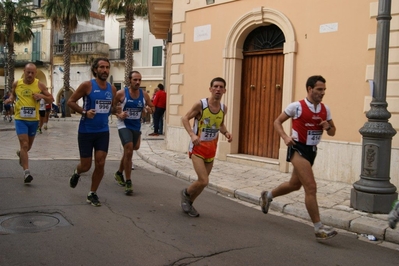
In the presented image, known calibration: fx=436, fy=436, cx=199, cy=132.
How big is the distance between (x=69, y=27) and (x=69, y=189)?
96.5 feet

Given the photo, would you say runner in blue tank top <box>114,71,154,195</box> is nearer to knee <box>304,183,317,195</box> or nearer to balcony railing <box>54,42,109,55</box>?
knee <box>304,183,317,195</box>

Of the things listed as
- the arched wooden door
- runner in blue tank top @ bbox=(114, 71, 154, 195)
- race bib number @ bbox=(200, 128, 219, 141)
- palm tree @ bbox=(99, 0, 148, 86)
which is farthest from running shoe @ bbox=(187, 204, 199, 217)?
palm tree @ bbox=(99, 0, 148, 86)

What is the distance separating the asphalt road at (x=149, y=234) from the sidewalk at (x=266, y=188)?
29cm

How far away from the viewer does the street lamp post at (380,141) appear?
604cm

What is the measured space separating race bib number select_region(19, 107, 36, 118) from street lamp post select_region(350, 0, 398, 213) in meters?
5.19

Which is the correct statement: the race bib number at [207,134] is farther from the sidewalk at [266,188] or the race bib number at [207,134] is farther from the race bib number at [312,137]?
the sidewalk at [266,188]

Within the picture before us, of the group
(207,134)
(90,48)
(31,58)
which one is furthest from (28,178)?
(31,58)

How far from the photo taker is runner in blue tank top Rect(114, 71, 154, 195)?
6758mm

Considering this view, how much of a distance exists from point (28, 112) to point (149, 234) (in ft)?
11.8

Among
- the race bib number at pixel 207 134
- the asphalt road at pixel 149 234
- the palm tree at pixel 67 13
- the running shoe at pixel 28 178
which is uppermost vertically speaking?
the palm tree at pixel 67 13

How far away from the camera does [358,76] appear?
8.23 meters

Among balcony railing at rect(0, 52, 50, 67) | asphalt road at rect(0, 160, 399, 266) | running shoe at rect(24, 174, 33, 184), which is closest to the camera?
asphalt road at rect(0, 160, 399, 266)

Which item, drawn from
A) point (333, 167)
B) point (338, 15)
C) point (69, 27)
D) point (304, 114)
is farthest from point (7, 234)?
point (69, 27)

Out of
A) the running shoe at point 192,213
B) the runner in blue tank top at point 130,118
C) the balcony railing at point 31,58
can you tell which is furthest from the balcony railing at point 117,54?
the running shoe at point 192,213
